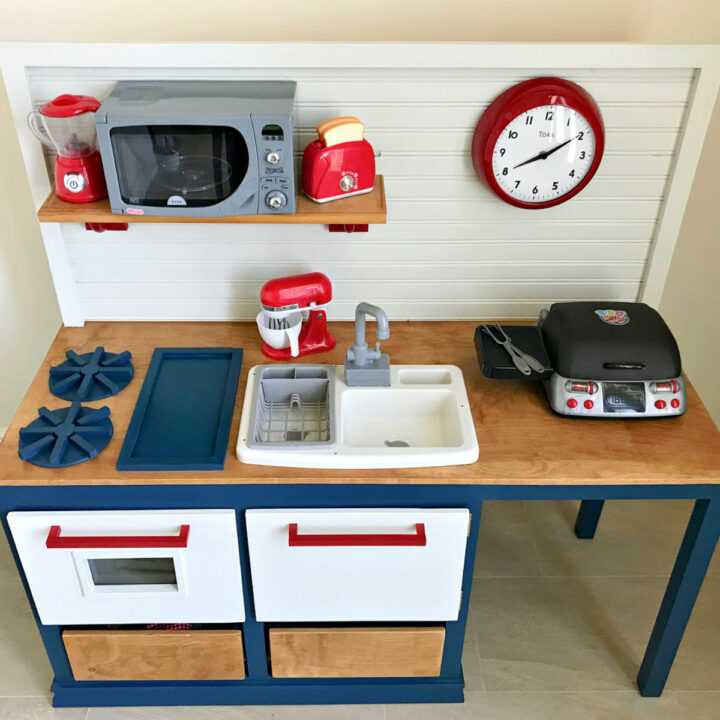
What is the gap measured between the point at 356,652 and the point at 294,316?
860 mm

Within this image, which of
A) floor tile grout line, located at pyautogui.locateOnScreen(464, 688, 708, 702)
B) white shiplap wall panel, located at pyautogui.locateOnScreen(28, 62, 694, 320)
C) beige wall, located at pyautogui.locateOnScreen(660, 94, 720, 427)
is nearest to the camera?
white shiplap wall panel, located at pyautogui.locateOnScreen(28, 62, 694, 320)

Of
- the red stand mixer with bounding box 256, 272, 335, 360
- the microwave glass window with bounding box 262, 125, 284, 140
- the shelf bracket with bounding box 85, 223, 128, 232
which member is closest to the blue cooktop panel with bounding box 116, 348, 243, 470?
the red stand mixer with bounding box 256, 272, 335, 360

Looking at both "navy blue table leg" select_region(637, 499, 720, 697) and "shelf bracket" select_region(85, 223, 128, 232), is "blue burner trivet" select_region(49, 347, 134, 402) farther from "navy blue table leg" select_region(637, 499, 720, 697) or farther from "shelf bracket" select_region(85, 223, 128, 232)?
"navy blue table leg" select_region(637, 499, 720, 697)

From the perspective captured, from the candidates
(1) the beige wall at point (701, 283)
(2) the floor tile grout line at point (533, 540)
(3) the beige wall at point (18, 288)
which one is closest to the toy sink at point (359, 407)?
(2) the floor tile grout line at point (533, 540)

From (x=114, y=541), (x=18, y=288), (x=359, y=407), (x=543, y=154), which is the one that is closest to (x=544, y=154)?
(x=543, y=154)

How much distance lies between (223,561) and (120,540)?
0.78 ft

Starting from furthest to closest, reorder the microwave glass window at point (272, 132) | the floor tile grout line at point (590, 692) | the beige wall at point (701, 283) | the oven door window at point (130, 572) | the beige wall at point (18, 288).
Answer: the beige wall at point (701, 283)
the beige wall at point (18, 288)
the floor tile grout line at point (590, 692)
the oven door window at point (130, 572)
the microwave glass window at point (272, 132)

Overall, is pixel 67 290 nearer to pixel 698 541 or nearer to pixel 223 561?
pixel 223 561

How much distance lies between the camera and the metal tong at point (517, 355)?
1.85 metres

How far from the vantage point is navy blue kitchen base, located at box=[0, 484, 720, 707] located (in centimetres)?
171

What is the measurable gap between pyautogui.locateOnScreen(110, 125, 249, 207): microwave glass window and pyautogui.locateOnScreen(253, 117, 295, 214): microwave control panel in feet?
0.14

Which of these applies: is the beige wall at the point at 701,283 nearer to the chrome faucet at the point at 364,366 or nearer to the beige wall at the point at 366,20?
the beige wall at the point at 366,20

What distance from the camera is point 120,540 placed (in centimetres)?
172

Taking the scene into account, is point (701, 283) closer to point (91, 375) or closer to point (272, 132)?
point (272, 132)
